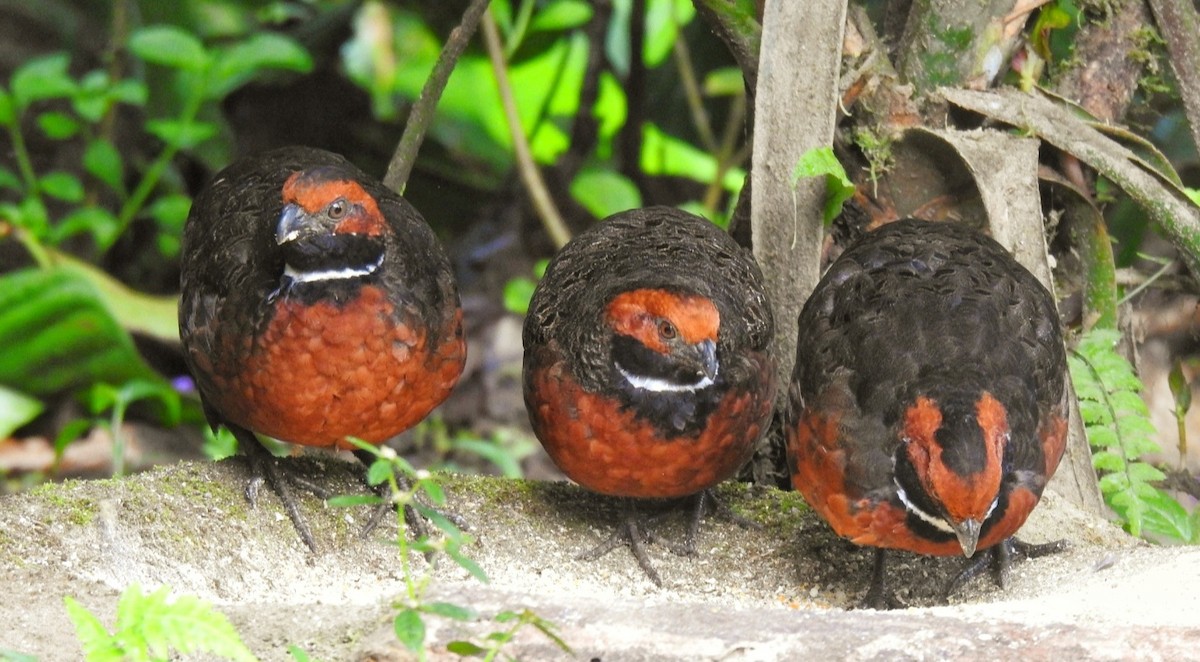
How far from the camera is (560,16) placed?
7.07 meters

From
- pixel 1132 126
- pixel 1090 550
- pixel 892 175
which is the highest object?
pixel 1132 126

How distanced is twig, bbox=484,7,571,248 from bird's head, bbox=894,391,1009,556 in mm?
3285

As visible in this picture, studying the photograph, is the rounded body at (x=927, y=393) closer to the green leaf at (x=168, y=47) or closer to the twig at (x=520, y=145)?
the twig at (x=520, y=145)

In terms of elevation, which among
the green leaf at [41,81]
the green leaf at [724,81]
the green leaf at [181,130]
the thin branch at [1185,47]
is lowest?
the green leaf at [181,130]

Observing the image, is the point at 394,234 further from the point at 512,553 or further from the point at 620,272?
the point at 512,553

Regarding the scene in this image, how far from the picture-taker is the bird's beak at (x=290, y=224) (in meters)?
3.62

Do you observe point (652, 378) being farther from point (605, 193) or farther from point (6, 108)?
point (6, 108)

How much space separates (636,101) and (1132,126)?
2.62 meters

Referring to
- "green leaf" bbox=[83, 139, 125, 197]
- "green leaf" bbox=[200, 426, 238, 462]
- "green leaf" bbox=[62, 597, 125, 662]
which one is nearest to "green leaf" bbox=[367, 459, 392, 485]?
"green leaf" bbox=[62, 597, 125, 662]

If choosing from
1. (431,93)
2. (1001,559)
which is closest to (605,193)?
(431,93)

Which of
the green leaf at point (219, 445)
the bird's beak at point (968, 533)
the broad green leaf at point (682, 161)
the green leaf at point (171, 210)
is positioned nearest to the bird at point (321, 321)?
the bird's beak at point (968, 533)

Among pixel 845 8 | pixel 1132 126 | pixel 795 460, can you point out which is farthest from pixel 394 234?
pixel 1132 126

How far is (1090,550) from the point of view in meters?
3.82

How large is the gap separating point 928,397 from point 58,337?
3898mm
